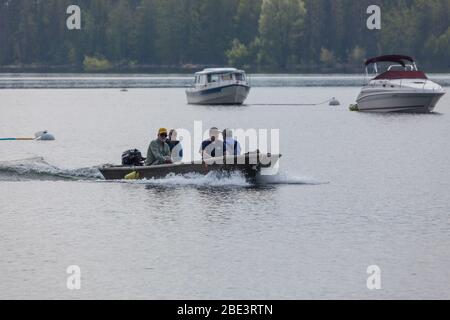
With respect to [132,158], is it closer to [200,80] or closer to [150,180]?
[150,180]

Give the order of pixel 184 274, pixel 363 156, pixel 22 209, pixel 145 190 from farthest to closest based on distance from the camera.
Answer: pixel 363 156 < pixel 145 190 < pixel 22 209 < pixel 184 274

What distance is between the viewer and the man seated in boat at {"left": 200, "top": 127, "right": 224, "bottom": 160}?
124 ft

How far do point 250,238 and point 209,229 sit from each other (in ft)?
5.59

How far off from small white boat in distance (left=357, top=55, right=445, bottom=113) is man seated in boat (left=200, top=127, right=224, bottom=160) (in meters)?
43.8

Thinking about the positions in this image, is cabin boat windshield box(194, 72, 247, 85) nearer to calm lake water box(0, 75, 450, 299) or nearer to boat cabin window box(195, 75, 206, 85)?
boat cabin window box(195, 75, 206, 85)

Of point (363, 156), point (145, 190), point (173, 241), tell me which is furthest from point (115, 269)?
point (363, 156)

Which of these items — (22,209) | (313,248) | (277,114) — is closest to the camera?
(313,248)

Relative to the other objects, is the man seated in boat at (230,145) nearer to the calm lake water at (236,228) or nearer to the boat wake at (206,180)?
the boat wake at (206,180)

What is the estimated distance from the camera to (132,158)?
38844 millimetres

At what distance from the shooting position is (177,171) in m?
38.0

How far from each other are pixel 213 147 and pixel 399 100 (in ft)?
149

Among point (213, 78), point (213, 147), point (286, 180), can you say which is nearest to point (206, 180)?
point (213, 147)

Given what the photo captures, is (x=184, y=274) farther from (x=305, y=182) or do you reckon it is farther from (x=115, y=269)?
(x=305, y=182)

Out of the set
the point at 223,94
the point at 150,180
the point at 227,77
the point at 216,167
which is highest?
the point at 227,77
